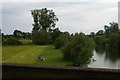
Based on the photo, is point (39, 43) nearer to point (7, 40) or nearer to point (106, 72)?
point (7, 40)

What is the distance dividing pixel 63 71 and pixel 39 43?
46126mm

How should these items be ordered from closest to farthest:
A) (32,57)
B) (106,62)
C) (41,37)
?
(106,62) < (32,57) < (41,37)

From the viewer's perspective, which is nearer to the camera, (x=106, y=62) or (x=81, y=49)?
(x=81, y=49)

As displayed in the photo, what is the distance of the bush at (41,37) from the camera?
4859 cm

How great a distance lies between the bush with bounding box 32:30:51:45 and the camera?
48588 mm

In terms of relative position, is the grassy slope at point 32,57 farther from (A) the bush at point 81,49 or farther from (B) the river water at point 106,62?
(B) the river water at point 106,62

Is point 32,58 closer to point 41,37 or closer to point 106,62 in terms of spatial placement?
point 106,62

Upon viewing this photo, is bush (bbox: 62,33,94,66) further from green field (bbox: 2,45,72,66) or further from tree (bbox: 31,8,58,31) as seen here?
tree (bbox: 31,8,58,31)

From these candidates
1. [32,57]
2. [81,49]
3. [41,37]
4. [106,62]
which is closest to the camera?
[81,49]

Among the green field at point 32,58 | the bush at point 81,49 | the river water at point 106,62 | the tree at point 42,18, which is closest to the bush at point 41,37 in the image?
the tree at point 42,18

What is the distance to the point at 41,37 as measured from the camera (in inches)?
1932

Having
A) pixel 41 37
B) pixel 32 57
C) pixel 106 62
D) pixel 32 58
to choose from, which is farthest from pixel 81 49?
pixel 41 37

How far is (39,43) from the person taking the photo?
5038 cm

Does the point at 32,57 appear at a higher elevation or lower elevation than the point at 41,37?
lower
